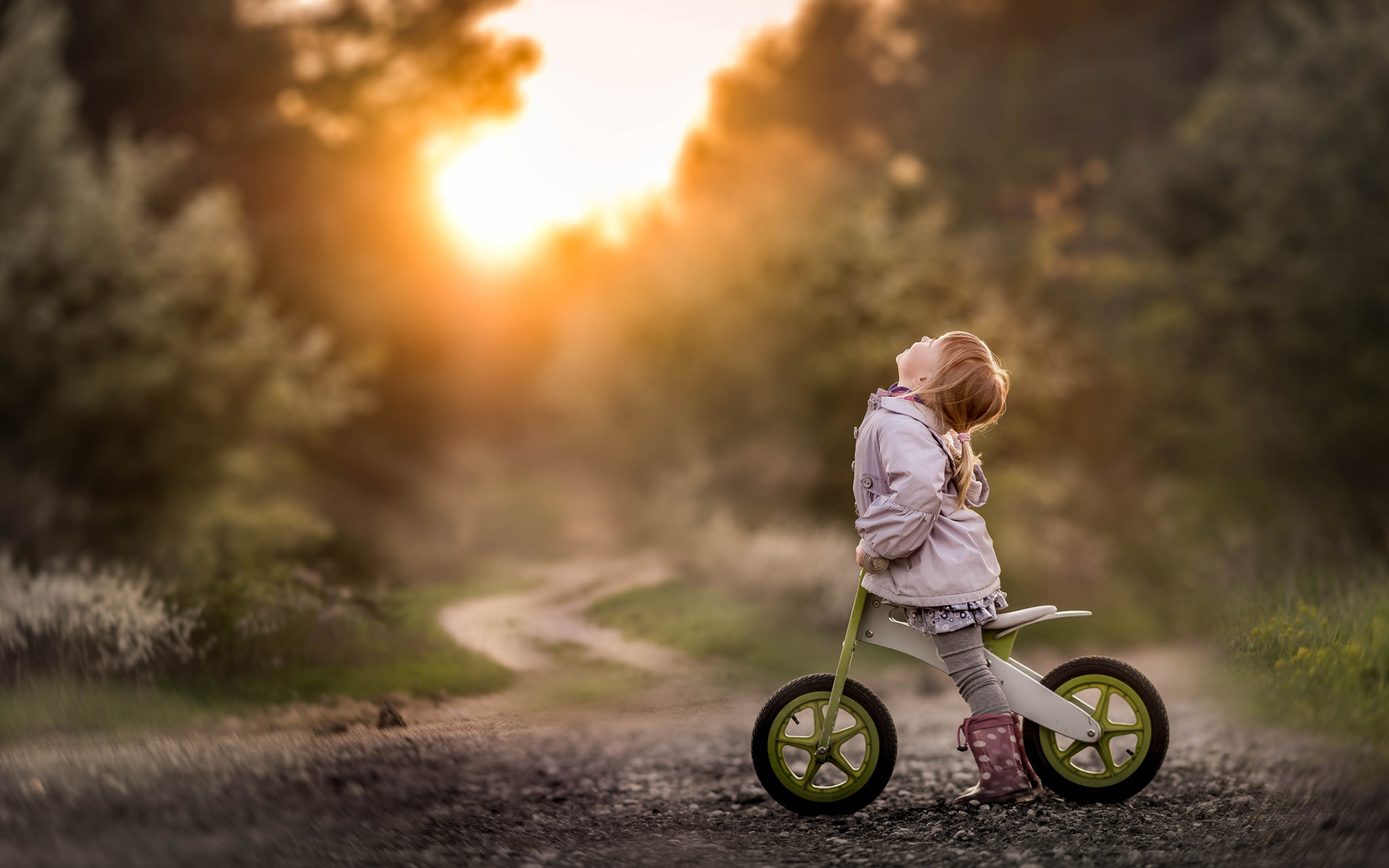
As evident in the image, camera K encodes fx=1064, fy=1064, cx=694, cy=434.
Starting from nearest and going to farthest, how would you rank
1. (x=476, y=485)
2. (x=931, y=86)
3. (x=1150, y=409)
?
(x=1150, y=409) < (x=476, y=485) < (x=931, y=86)

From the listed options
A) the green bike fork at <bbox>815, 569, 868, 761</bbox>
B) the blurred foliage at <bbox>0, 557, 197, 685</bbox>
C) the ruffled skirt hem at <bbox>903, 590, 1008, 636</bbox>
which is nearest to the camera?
the ruffled skirt hem at <bbox>903, 590, 1008, 636</bbox>

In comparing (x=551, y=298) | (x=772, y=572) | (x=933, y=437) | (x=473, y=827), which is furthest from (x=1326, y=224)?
(x=551, y=298)

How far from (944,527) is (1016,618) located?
1.49ft

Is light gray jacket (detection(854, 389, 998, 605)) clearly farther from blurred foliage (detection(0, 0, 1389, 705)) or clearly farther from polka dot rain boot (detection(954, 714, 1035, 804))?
blurred foliage (detection(0, 0, 1389, 705))

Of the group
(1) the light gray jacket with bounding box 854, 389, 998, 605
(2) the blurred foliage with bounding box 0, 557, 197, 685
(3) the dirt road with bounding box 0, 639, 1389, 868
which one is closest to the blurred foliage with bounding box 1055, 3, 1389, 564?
(3) the dirt road with bounding box 0, 639, 1389, 868

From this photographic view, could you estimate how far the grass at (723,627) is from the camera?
23.2 ft

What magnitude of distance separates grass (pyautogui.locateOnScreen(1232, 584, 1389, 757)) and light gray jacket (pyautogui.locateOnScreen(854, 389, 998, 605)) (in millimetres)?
1289

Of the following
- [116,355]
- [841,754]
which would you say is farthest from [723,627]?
[116,355]

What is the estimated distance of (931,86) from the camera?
30.2m

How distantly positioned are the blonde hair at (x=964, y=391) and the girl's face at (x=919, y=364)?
2cm

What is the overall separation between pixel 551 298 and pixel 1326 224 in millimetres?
24342

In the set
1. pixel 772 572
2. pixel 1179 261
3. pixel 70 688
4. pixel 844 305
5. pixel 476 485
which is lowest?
pixel 70 688

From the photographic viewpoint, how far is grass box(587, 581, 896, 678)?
23.2ft

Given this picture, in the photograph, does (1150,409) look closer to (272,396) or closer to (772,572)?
(772,572)
